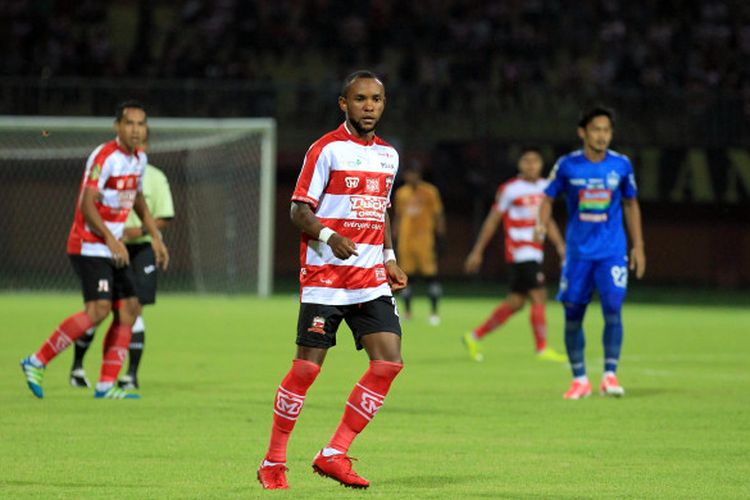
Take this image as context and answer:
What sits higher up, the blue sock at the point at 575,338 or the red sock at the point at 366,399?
the red sock at the point at 366,399

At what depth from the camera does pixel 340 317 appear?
7.16m

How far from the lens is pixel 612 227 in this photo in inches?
465

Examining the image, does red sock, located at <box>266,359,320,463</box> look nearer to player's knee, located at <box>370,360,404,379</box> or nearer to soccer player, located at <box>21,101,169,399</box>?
player's knee, located at <box>370,360,404,379</box>

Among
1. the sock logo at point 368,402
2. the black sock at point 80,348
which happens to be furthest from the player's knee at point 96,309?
the sock logo at point 368,402

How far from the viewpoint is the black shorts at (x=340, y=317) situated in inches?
277

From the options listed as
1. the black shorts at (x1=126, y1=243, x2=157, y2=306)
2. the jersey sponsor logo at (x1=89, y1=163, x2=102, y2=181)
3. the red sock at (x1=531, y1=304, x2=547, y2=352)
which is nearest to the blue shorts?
the black shorts at (x1=126, y1=243, x2=157, y2=306)

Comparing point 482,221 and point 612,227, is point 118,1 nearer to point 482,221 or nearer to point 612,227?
point 482,221

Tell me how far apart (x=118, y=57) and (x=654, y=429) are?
86.8 feet

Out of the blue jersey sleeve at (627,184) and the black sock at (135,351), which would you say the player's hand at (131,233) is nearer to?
the black sock at (135,351)

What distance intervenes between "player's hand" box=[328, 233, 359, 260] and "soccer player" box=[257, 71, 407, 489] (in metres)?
0.15

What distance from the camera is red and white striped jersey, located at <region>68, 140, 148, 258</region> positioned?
10.7 metres

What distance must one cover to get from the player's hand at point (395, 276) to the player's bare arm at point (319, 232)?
1.29 ft

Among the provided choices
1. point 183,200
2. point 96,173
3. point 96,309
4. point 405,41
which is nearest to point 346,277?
point 96,173

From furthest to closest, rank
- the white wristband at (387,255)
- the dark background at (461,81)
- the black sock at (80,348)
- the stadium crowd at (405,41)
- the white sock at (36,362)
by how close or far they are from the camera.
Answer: the stadium crowd at (405,41), the dark background at (461,81), the black sock at (80,348), the white sock at (36,362), the white wristband at (387,255)
